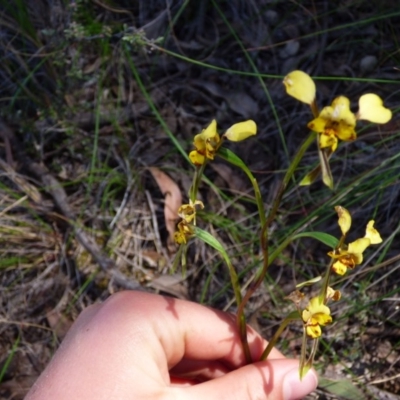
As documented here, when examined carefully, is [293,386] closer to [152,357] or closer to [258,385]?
[258,385]

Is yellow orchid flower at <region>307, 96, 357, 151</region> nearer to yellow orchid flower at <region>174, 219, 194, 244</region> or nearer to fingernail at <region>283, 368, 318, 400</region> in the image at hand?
yellow orchid flower at <region>174, 219, 194, 244</region>

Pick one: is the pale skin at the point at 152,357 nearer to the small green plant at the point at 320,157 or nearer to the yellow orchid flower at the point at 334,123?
the small green plant at the point at 320,157

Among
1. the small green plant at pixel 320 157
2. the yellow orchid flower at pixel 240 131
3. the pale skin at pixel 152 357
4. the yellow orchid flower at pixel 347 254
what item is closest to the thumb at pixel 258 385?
the pale skin at pixel 152 357

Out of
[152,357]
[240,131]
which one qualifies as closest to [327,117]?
[240,131]

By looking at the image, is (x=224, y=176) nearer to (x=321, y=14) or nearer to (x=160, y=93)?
(x=160, y=93)

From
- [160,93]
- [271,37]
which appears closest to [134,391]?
[160,93]

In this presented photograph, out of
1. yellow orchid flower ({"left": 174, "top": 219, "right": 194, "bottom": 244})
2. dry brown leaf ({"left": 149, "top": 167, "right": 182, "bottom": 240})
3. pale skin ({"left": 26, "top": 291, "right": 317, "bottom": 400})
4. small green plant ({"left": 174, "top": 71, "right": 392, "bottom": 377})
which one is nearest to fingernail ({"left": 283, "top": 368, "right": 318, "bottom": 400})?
pale skin ({"left": 26, "top": 291, "right": 317, "bottom": 400})
